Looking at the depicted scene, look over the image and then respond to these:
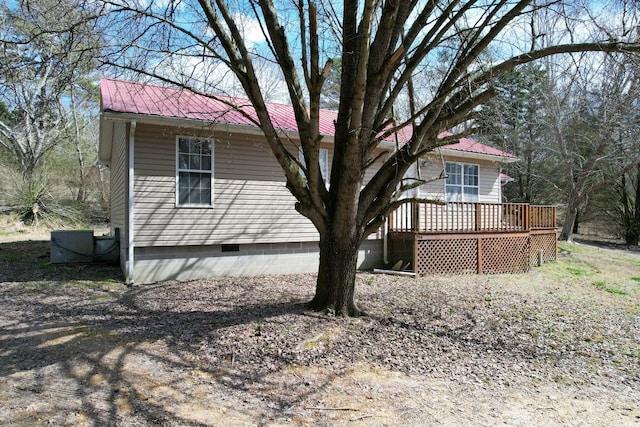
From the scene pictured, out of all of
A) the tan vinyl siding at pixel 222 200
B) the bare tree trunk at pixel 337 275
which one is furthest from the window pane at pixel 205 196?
the bare tree trunk at pixel 337 275

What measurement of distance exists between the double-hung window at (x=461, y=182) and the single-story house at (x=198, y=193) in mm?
3362

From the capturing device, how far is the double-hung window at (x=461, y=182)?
13.3 meters

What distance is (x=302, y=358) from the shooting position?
4621 millimetres

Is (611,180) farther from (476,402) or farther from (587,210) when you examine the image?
(476,402)

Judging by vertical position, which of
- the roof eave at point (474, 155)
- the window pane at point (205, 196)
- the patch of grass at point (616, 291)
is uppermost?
the roof eave at point (474, 155)

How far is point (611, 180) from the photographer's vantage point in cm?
1800

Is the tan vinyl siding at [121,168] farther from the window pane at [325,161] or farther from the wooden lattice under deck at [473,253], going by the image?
the wooden lattice under deck at [473,253]

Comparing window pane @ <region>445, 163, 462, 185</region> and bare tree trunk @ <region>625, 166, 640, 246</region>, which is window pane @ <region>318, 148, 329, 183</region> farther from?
bare tree trunk @ <region>625, 166, 640, 246</region>

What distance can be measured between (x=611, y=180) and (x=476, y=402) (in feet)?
60.1

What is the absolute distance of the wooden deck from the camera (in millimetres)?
10570

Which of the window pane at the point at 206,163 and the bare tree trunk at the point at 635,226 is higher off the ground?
the window pane at the point at 206,163

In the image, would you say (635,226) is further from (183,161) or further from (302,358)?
(302,358)

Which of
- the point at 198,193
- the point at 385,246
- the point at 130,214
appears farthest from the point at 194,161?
the point at 385,246

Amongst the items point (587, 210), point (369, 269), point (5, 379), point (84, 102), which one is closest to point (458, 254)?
point (369, 269)
